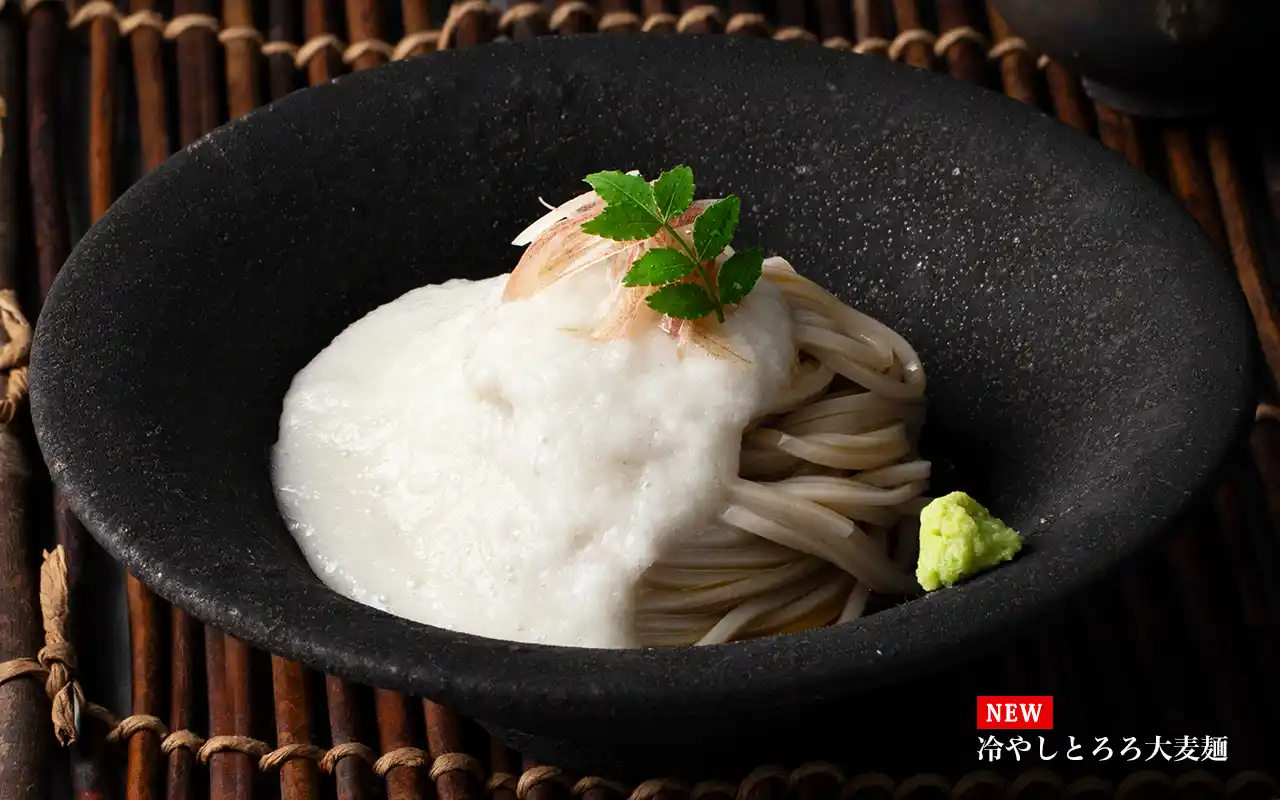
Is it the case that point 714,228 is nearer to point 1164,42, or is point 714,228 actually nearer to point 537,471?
point 537,471

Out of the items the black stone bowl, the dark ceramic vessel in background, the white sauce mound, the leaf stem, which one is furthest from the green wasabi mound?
the dark ceramic vessel in background

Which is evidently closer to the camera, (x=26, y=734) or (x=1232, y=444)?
(x=1232, y=444)

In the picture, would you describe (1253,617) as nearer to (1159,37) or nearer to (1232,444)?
(1232,444)

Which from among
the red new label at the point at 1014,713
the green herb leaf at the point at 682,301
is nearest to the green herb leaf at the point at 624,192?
the green herb leaf at the point at 682,301

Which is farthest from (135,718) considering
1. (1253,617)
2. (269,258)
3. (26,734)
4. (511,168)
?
(1253,617)

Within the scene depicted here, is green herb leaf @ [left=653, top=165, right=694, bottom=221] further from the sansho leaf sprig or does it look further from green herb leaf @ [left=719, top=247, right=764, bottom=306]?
green herb leaf @ [left=719, top=247, right=764, bottom=306]

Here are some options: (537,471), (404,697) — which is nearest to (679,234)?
(537,471)
